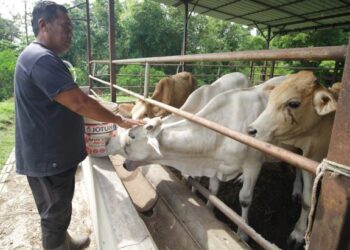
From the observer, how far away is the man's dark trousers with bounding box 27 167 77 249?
213cm

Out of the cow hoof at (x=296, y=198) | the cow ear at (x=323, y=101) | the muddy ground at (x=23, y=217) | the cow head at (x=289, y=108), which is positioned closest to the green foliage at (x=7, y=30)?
the muddy ground at (x=23, y=217)

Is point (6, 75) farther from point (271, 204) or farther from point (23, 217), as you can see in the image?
point (271, 204)

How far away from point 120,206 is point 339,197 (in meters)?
1.79

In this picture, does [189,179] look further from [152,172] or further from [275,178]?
[275,178]

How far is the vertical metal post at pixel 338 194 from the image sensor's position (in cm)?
90

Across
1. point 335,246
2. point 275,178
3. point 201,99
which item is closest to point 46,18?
point 201,99

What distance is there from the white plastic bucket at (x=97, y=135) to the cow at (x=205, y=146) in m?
0.16

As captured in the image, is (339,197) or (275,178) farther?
(275,178)

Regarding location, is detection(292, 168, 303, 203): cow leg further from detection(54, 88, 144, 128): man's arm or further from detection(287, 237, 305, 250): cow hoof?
detection(54, 88, 144, 128): man's arm

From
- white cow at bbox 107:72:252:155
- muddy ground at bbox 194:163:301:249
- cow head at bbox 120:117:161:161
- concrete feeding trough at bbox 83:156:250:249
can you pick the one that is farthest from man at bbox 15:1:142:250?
muddy ground at bbox 194:163:301:249

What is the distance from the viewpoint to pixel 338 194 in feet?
3.05

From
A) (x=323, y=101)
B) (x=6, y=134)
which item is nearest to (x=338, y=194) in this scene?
(x=323, y=101)

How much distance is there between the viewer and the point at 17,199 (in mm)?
3428

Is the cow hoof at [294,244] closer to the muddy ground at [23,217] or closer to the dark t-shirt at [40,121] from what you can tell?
the muddy ground at [23,217]
